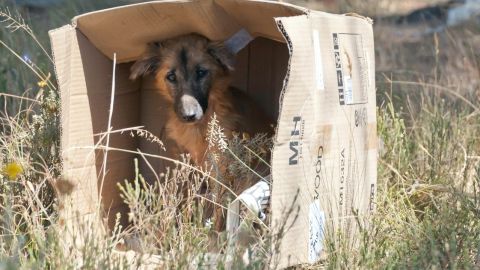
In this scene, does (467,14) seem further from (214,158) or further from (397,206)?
(214,158)

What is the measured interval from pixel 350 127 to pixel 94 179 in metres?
1.40

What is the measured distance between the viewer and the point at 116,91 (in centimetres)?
510

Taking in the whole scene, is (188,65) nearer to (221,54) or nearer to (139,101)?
(221,54)

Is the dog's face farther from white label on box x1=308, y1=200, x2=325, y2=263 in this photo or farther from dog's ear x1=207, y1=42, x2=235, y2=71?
white label on box x1=308, y1=200, x2=325, y2=263

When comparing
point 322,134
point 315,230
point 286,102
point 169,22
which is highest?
point 169,22


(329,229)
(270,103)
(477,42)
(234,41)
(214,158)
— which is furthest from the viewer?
(477,42)

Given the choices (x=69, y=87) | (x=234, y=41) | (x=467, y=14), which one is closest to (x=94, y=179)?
(x=69, y=87)

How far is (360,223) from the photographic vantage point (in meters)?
3.71

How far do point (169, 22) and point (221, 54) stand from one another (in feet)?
1.54

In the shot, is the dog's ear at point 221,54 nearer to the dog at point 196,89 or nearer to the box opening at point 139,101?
the dog at point 196,89

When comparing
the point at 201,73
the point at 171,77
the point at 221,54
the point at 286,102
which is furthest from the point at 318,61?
the point at 171,77

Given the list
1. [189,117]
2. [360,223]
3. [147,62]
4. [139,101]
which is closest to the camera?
[360,223]

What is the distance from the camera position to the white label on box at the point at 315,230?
374 centimetres

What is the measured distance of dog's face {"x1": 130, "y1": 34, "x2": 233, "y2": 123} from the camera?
510 centimetres
